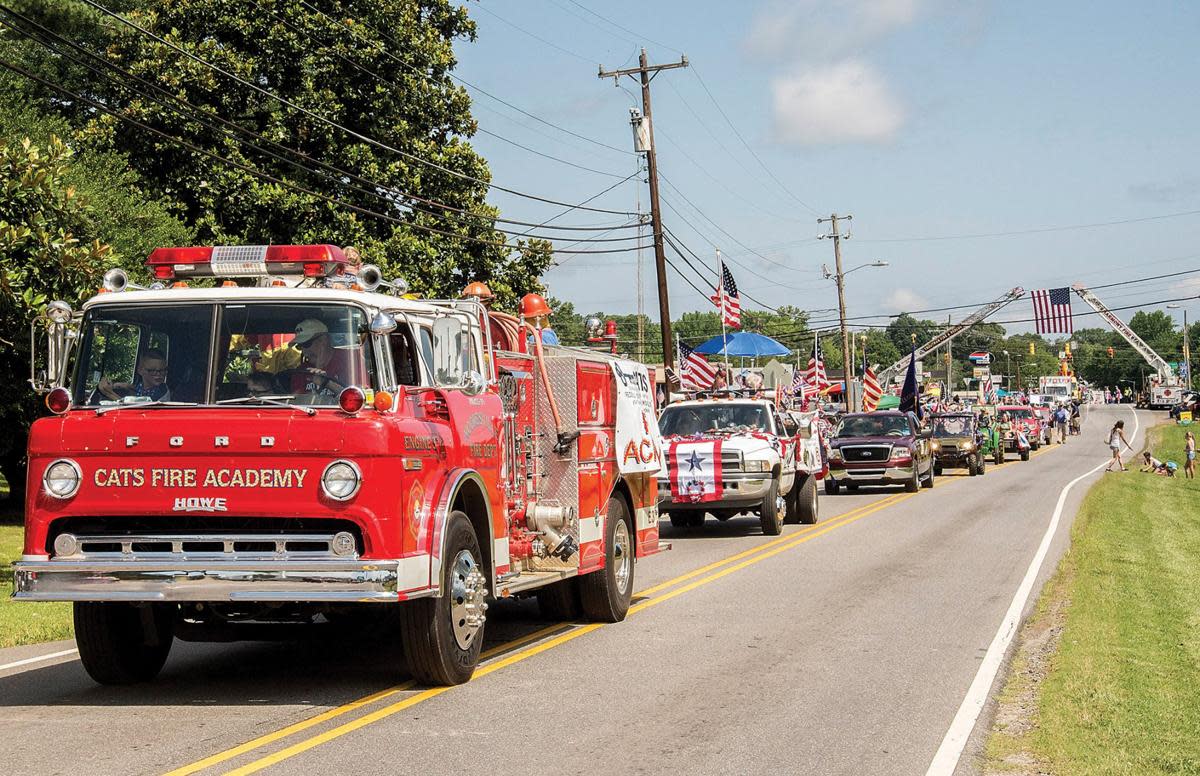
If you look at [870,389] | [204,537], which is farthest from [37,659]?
[870,389]

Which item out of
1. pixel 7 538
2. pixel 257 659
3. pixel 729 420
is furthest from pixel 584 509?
pixel 7 538

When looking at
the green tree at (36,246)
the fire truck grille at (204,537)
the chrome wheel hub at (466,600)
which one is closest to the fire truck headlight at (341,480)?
the fire truck grille at (204,537)

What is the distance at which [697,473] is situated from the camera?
20.9 m

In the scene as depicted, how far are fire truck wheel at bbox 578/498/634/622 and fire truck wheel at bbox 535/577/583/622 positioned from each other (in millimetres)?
108

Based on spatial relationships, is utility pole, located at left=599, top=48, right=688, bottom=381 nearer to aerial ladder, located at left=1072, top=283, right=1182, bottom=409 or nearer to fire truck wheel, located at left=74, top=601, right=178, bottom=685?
fire truck wheel, located at left=74, top=601, right=178, bottom=685

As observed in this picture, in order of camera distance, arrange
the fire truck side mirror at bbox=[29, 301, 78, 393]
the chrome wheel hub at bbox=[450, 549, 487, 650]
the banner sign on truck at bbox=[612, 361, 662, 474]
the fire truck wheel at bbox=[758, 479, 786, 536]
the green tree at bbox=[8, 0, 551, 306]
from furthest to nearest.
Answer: the green tree at bbox=[8, 0, 551, 306] → the fire truck wheel at bbox=[758, 479, 786, 536] → the banner sign on truck at bbox=[612, 361, 662, 474] → the chrome wheel hub at bbox=[450, 549, 487, 650] → the fire truck side mirror at bbox=[29, 301, 78, 393]

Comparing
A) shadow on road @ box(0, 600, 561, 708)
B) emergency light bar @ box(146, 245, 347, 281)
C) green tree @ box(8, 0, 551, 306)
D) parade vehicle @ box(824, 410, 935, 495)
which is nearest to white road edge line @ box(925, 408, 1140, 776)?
shadow on road @ box(0, 600, 561, 708)

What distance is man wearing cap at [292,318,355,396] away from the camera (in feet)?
27.2

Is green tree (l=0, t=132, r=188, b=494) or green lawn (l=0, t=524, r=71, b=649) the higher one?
green tree (l=0, t=132, r=188, b=494)

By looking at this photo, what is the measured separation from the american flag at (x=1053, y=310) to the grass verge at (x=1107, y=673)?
51.4 metres

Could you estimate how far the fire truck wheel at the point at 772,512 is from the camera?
2108 centimetres

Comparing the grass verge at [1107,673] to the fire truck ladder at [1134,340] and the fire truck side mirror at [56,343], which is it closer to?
the fire truck side mirror at [56,343]

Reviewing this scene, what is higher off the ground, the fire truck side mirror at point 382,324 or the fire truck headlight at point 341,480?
the fire truck side mirror at point 382,324

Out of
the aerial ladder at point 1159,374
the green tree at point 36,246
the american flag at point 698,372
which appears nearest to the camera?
the green tree at point 36,246
